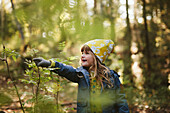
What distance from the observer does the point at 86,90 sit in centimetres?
189

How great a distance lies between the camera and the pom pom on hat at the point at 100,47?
2.08m

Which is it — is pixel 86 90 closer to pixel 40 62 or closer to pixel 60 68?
pixel 60 68

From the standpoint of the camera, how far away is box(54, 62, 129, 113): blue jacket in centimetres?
175

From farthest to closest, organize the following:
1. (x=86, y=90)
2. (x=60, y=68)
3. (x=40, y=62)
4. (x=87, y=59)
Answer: (x=87, y=59)
(x=86, y=90)
(x=60, y=68)
(x=40, y=62)

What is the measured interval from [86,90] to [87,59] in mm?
416

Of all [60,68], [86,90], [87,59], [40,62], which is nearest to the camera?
[40,62]

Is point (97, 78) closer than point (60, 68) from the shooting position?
No

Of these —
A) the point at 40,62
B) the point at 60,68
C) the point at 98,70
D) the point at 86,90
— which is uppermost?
the point at 40,62

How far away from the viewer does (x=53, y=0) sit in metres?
0.91

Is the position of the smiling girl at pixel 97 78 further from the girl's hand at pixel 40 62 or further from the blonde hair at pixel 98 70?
the girl's hand at pixel 40 62

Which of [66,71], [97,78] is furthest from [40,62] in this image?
[97,78]

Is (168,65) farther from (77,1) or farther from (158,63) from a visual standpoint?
(77,1)

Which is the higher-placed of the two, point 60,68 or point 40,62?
point 40,62

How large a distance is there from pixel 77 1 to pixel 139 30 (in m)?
7.99
